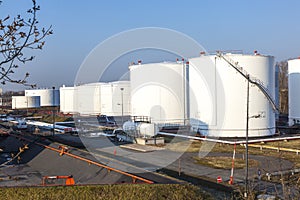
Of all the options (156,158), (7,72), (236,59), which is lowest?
(156,158)

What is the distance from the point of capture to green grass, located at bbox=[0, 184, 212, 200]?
7801 millimetres

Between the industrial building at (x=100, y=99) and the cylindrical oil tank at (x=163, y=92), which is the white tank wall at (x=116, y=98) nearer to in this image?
the industrial building at (x=100, y=99)

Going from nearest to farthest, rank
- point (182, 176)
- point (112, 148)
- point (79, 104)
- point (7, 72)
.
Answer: point (7, 72) < point (182, 176) < point (112, 148) < point (79, 104)

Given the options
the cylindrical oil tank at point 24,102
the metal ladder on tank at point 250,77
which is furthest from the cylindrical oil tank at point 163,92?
the cylindrical oil tank at point 24,102

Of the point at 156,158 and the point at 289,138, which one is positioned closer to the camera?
the point at 156,158

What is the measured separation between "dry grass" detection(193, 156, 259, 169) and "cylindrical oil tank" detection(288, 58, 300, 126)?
1937cm

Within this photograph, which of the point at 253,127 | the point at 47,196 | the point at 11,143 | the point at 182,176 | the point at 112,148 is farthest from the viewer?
the point at 253,127

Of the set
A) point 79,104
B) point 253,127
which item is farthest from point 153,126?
point 79,104

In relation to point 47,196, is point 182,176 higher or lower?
lower

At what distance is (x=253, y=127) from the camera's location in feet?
88.8

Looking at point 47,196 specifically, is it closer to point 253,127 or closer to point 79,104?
point 253,127

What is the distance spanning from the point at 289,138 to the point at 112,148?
502 inches

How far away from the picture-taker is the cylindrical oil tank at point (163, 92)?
3438cm

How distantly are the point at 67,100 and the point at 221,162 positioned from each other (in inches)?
2061
